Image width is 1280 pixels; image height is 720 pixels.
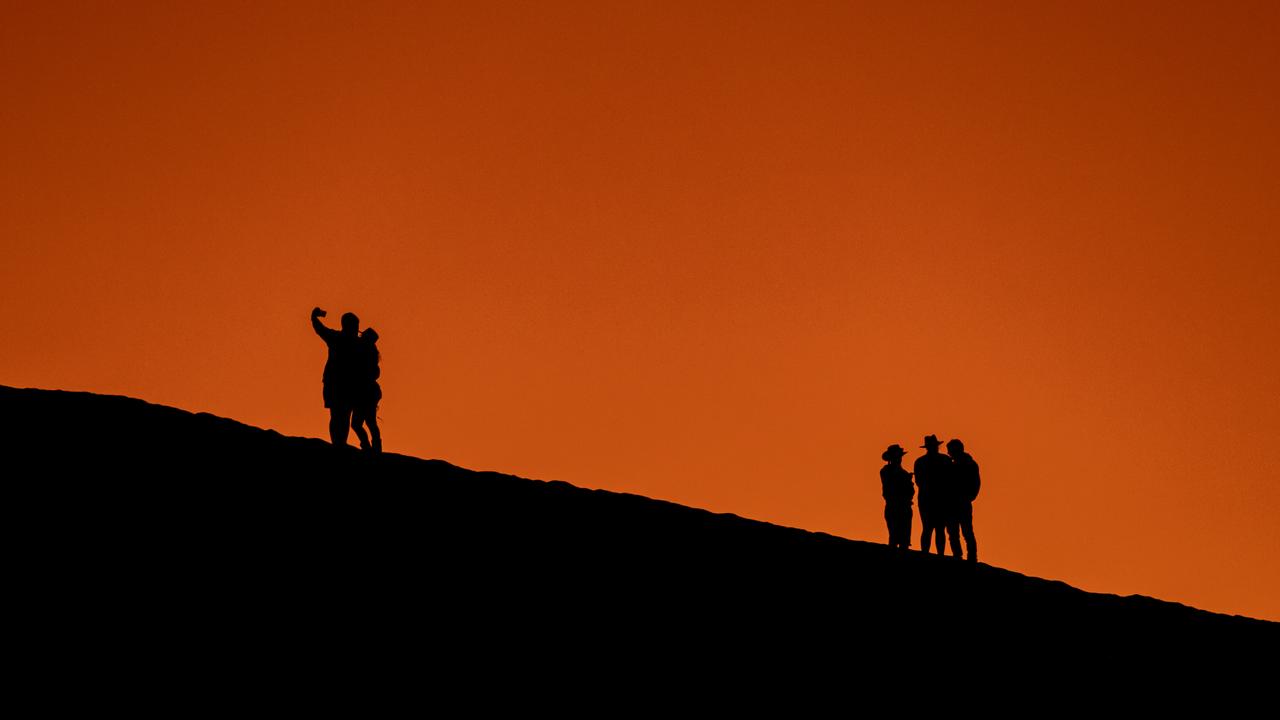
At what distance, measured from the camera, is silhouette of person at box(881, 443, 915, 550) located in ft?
55.9

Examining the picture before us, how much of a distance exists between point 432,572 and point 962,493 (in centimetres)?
785

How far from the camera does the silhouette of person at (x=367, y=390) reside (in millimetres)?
14414

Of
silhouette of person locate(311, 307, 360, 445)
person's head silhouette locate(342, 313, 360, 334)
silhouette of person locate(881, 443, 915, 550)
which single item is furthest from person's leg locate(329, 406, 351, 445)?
silhouette of person locate(881, 443, 915, 550)

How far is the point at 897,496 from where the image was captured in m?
17.0

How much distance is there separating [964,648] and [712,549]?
3.20 metres

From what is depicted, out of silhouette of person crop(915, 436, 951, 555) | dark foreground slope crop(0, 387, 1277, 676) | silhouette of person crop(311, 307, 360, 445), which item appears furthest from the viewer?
silhouette of person crop(915, 436, 951, 555)

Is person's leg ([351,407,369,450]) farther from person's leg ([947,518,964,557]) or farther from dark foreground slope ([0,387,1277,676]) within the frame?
person's leg ([947,518,964,557])

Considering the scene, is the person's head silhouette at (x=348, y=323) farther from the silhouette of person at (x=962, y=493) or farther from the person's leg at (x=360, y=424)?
the silhouette of person at (x=962, y=493)

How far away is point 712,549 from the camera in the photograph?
48.0 feet

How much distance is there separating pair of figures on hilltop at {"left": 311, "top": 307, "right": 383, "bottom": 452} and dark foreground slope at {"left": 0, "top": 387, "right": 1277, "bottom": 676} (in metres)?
A: 0.38

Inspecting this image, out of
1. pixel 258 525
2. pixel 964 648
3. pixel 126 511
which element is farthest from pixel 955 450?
pixel 126 511

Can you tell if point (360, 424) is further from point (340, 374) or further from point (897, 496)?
point (897, 496)

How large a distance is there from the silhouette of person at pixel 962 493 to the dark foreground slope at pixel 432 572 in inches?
24.4

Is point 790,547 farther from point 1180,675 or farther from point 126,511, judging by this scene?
point 126,511
